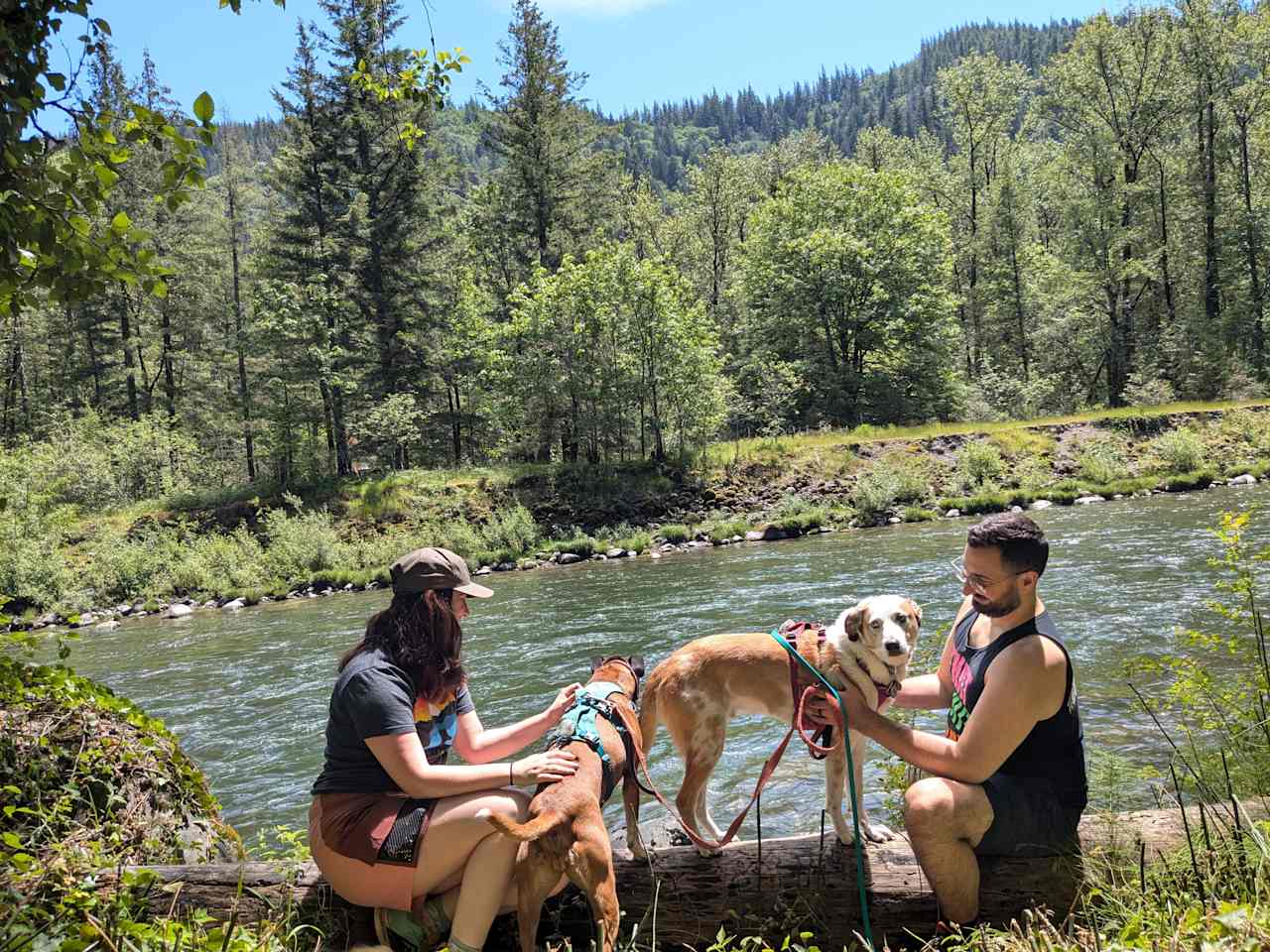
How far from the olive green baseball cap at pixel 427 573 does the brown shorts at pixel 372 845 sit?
85cm

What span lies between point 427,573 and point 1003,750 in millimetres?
2432

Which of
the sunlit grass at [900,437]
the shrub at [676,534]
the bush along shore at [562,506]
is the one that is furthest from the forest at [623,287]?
the shrub at [676,534]

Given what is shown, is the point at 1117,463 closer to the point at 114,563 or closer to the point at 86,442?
the point at 114,563

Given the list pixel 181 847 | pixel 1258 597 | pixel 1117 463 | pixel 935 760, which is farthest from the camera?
pixel 1117 463

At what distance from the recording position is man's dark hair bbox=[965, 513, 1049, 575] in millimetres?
3006

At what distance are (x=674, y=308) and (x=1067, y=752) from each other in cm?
2410

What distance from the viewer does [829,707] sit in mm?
3334

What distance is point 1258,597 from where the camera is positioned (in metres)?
9.07

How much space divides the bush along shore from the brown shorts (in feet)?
58.0

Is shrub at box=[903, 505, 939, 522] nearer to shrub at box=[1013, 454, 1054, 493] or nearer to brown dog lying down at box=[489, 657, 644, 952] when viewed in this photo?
shrub at box=[1013, 454, 1054, 493]

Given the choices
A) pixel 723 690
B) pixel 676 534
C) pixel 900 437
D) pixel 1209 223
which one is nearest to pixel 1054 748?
pixel 723 690

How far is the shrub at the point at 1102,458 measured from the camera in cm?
2302

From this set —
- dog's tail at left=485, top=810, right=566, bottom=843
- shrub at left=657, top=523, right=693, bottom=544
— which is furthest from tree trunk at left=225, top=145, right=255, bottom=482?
dog's tail at left=485, top=810, right=566, bottom=843

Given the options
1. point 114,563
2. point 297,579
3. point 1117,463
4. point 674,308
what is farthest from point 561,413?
point 1117,463
